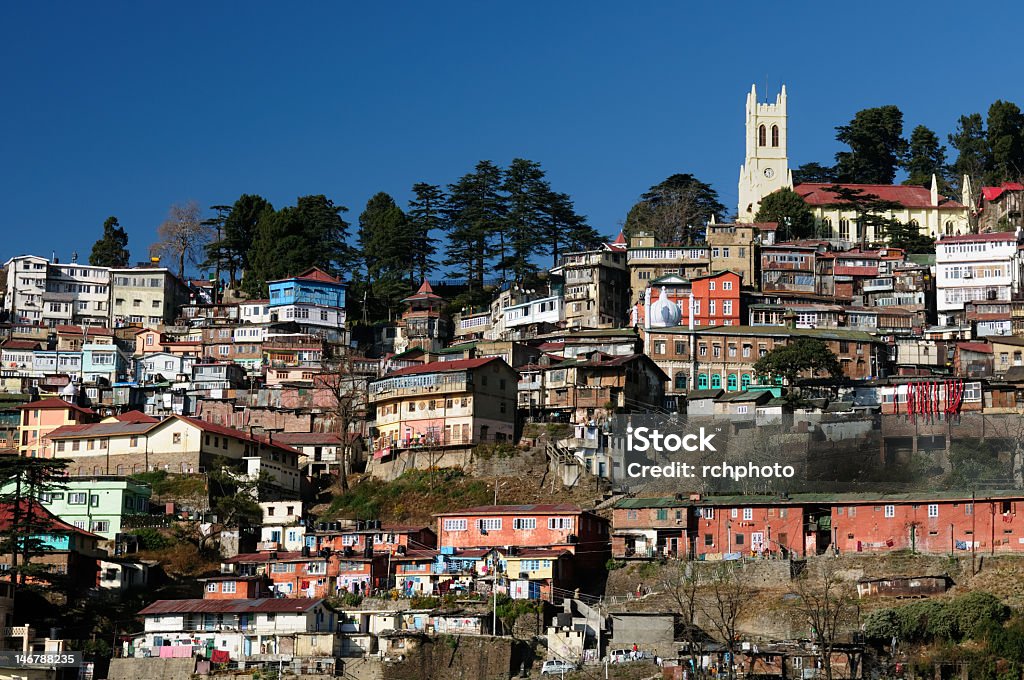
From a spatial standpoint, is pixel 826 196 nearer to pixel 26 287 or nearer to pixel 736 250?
pixel 736 250

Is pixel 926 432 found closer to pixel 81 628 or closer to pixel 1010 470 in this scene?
pixel 1010 470

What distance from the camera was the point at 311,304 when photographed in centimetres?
11512

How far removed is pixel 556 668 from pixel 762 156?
282 feet

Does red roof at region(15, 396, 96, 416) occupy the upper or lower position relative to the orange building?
upper

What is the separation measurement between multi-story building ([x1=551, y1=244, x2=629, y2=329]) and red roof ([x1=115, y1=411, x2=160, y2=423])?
3012cm

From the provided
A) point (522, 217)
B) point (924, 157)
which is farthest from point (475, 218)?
point (924, 157)

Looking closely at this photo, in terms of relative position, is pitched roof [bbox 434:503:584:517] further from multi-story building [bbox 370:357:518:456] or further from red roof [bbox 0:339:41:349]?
red roof [bbox 0:339:41:349]

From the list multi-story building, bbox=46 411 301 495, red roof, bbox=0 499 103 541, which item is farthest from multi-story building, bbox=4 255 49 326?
red roof, bbox=0 499 103 541

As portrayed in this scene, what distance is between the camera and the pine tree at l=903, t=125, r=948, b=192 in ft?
489

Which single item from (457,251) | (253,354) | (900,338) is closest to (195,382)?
(253,354)

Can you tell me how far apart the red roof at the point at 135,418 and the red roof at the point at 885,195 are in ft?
201

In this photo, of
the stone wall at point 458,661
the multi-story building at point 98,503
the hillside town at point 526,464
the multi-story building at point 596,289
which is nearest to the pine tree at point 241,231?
the hillside town at point 526,464

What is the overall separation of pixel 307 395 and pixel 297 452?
9.39m

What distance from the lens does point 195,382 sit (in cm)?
10400
